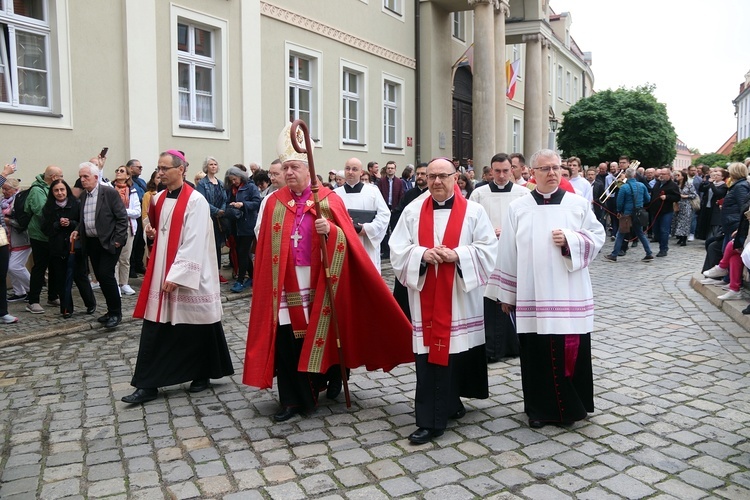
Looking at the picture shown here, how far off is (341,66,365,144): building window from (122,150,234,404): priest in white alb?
12468mm

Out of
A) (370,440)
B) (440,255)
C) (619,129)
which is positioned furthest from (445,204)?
(619,129)

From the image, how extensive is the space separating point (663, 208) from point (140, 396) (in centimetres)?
1339

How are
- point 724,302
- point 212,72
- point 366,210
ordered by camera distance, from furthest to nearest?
point 212,72, point 724,302, point 366,210

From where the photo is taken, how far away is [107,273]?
26.5 ft

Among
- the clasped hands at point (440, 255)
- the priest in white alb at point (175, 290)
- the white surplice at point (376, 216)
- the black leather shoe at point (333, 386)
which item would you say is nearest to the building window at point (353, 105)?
the white surplice at point (376, 216)

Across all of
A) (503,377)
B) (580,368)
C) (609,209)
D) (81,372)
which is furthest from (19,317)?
(609,209)

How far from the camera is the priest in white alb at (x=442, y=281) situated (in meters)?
4.62

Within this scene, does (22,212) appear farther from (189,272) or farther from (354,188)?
(189,272)

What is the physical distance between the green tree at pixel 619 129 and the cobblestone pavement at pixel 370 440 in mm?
30655

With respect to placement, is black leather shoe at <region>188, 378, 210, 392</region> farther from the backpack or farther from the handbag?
the handbag

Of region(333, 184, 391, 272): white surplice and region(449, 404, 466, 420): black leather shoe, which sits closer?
region(449, 404, 466, 420): black leather shoe

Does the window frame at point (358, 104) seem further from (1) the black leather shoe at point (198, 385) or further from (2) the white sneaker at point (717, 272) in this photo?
Answer: (1) the black leather shoe at point (198, 385)

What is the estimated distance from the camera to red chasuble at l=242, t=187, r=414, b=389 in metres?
5.04

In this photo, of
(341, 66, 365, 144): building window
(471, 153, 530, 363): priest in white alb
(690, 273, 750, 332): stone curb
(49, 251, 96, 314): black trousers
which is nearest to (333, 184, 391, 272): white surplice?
(471, 153, 530, 363): priest in white alb
